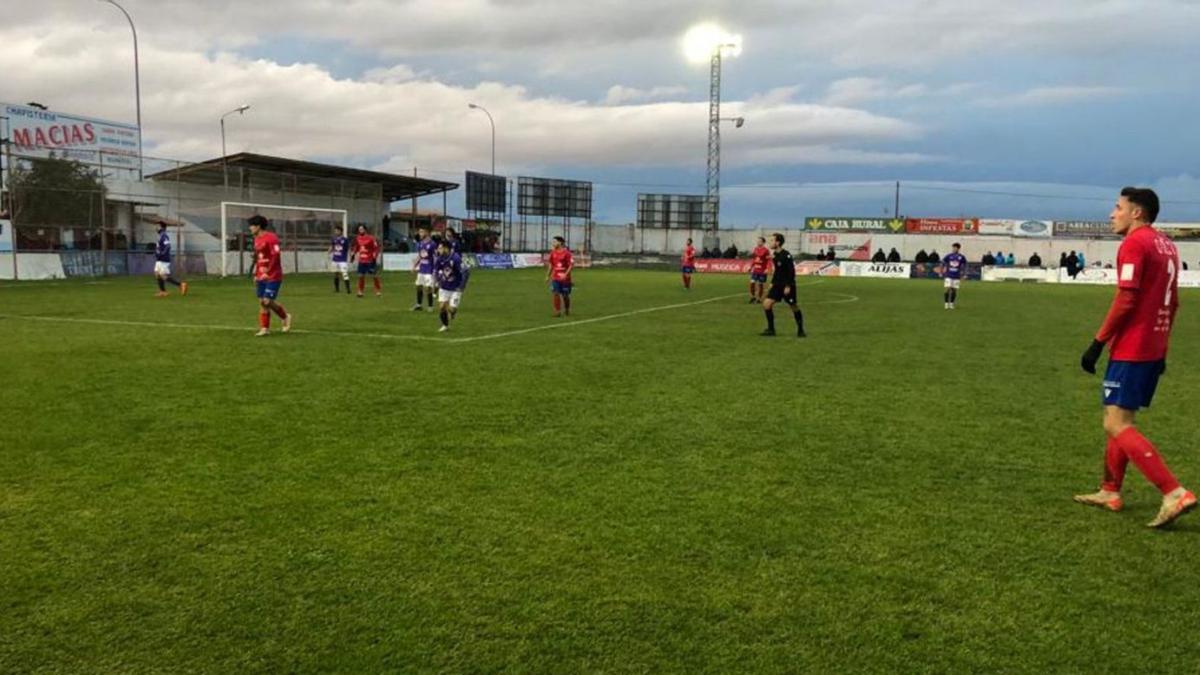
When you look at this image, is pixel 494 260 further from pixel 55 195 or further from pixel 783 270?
pixel 783 270

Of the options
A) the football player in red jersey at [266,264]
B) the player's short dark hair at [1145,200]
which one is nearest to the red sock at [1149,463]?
the player's short dark hair at [1145,200]

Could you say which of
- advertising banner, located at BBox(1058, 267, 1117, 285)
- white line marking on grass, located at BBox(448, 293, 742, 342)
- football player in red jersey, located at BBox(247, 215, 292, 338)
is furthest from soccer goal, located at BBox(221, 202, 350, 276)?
advertising banner, located at BBox(1058, 267, 1117, 285)

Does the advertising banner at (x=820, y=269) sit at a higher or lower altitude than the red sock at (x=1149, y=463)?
higher

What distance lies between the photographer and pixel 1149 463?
5.23m

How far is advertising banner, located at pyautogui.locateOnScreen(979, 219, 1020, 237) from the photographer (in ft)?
243

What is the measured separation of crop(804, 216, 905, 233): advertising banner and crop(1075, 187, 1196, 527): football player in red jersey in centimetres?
7168

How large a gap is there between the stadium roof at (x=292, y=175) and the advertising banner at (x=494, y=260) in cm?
732

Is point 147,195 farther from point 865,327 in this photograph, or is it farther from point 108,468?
point 108,468

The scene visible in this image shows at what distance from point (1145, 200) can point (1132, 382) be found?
1171 millimetres

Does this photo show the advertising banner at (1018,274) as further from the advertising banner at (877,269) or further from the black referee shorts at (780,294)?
the black referee shorts at (780,294)

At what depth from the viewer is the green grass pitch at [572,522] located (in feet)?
11.9

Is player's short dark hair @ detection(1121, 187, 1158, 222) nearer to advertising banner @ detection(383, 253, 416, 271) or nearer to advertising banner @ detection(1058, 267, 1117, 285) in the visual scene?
advertising banner @ detection(383, 253, 416, 271)

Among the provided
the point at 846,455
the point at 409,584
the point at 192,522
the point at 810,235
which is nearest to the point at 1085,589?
the point at 846,455

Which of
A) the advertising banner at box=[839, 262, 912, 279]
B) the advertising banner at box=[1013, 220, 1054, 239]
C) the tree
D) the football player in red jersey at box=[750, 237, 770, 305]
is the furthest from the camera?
the advertising banner at box=[1013, 220, 1054, 239]
